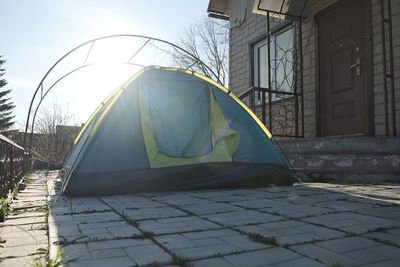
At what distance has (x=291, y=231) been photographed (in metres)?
1.80

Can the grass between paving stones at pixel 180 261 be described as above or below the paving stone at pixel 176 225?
below

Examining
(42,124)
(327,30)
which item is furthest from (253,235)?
(42,124)

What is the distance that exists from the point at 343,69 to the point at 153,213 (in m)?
4.13

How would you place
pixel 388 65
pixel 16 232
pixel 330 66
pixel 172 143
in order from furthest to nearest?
pixel 330 66 < pixel 388 65 < pixel 172 143 < pixel 16 232

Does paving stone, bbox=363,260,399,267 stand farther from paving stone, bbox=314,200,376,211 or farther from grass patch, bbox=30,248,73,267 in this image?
grass patch, bbox=30,248,73,267

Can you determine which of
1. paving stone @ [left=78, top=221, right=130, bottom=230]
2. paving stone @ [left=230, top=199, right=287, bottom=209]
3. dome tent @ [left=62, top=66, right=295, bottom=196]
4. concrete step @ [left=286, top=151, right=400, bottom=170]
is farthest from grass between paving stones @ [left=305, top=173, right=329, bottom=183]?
paving stone @ [left=78, top=221, right=130, bottom=230]

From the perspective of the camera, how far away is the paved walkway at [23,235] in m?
1.47

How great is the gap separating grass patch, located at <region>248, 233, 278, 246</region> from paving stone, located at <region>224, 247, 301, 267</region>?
84mm

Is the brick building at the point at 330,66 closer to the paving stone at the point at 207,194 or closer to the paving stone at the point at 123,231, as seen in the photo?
the paving stone at the point at 207,194

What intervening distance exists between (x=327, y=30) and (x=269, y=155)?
290 cm

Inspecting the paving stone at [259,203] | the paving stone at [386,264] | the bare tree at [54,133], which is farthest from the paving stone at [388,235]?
the bare tree at [54,133]

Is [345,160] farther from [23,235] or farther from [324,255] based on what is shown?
[23,235]

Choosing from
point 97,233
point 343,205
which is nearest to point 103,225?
point 97,233

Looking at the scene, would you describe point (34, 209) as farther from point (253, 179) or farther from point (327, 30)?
point (327, 30)
